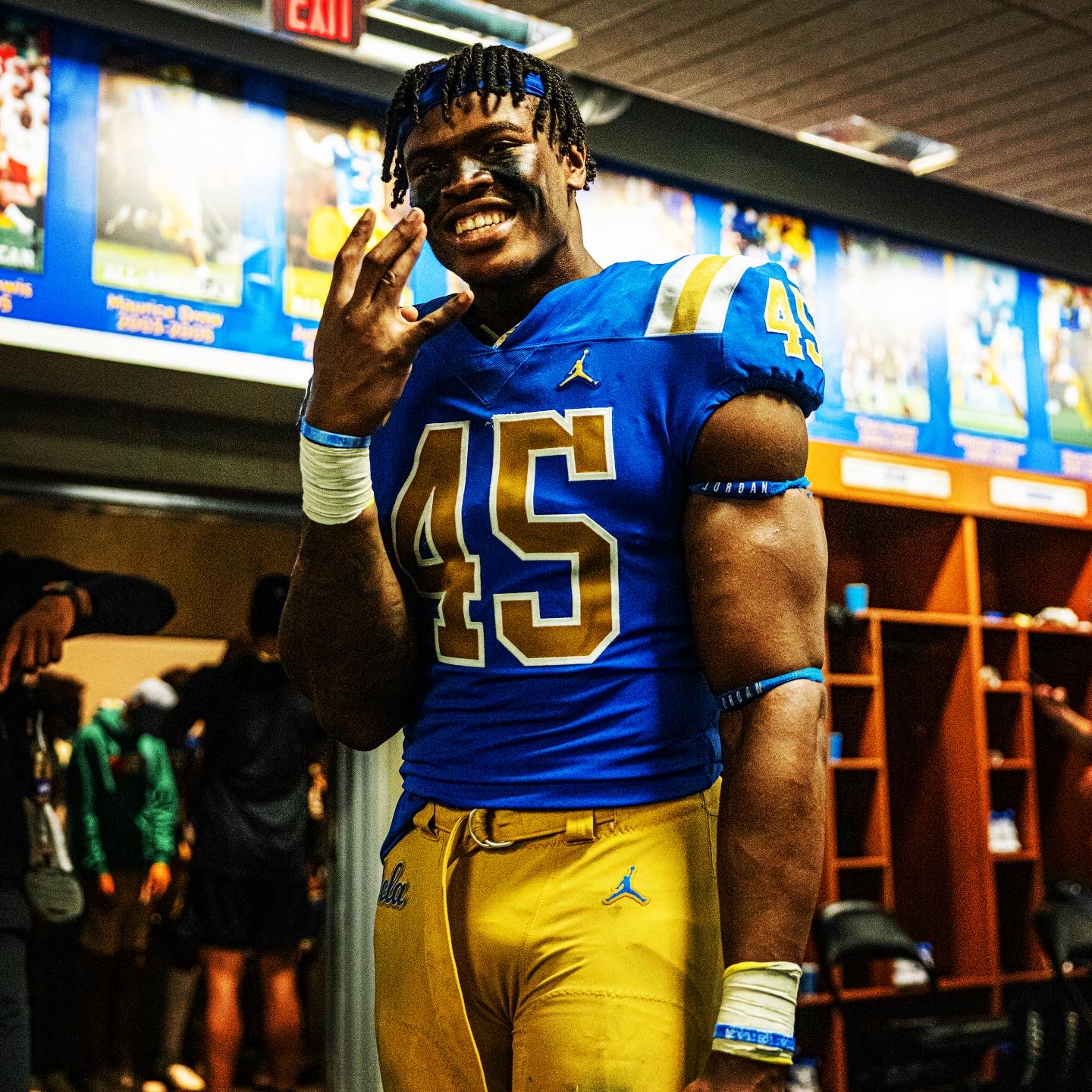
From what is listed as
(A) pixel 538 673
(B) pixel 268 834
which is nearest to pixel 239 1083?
(B) pixel 268 834

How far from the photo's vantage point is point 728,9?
447 cm

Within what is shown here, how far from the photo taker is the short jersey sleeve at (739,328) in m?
1.41

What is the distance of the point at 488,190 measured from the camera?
59.8 inches

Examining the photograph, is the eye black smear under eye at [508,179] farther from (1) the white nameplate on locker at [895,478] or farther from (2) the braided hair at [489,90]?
(1) the white nameplate on locker at [895,478]

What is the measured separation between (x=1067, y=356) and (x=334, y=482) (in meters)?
5.93

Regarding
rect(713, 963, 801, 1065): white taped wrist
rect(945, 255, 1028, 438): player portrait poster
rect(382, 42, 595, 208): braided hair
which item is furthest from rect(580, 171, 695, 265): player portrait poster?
rect(713, 963, 801, 1065): white taped wrist

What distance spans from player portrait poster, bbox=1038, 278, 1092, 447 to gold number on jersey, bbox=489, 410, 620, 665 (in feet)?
18.3

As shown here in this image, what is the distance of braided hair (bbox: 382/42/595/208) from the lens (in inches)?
61.0

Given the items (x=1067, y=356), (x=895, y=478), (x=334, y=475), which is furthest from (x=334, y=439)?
(x=1067, y=356)

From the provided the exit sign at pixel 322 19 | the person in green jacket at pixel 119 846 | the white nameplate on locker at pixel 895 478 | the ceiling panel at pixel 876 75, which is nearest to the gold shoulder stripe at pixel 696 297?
the exit sign at pixel 322 19

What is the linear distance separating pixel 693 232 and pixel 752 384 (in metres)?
4.28

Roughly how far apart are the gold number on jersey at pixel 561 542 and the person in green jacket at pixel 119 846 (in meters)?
4.09

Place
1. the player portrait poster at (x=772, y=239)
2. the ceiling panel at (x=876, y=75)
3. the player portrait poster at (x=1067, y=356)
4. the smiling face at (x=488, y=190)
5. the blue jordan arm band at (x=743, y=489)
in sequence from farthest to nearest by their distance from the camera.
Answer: the player portrait poster at (x=1067, y=356), the player portrait poster at (x=772, y=239), the ceiling panel at (x=876, y=75), the smiling face at (x=488, y=190), the blue jordan arm band at (x=743, y=489)

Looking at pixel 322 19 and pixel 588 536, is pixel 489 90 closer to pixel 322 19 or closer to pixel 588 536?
pixel 588 536
